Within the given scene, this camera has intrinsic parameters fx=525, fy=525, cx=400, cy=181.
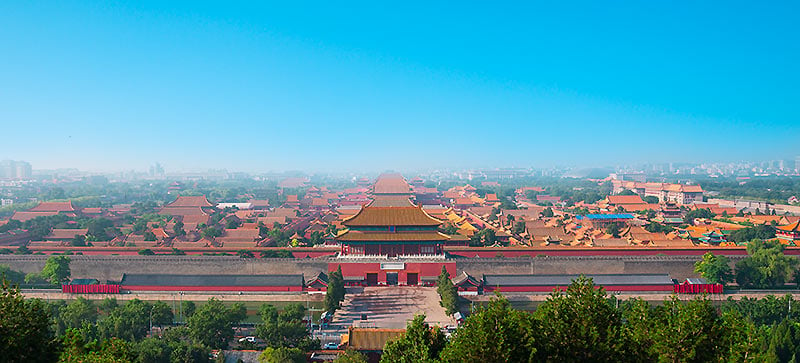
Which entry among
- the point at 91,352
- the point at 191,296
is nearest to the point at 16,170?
the point at 191,296

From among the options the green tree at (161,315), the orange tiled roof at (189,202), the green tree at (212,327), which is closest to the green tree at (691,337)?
the green tree at (212,327)

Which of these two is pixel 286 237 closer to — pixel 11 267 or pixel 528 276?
pixel 11 267

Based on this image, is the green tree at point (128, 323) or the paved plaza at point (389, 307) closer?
the green tree at point (128, 323)

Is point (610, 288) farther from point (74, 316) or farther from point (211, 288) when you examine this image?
point (74, 316)

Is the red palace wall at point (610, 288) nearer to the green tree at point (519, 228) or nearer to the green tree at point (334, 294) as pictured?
the green tree at point (334, 294)

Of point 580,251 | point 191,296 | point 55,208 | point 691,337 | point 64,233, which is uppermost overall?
point 691,337
